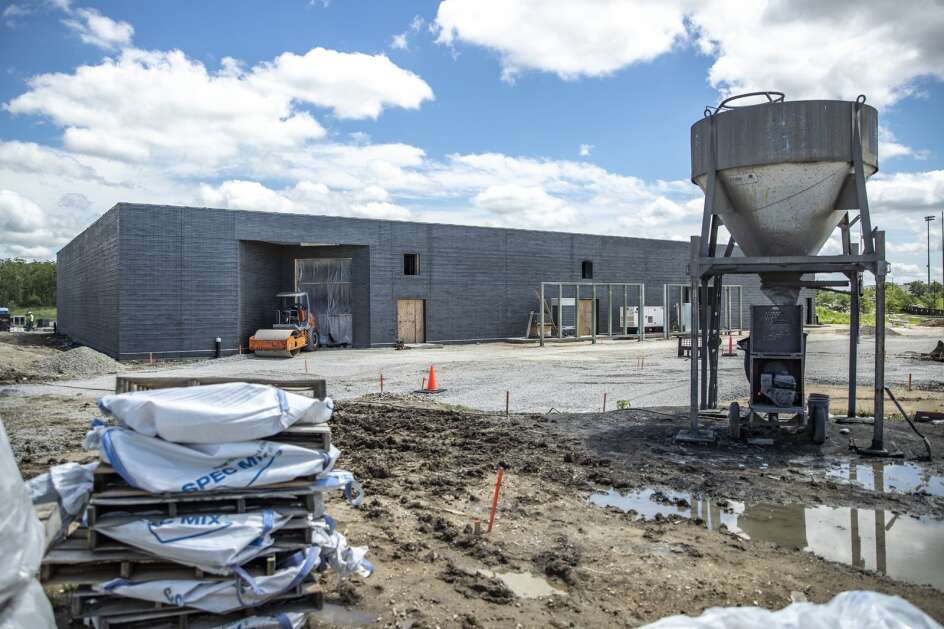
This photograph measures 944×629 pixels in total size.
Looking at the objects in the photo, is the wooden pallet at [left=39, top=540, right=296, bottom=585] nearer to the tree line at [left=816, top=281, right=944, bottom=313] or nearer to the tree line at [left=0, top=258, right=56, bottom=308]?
the tree line at [left=816, top=281, right=944, bottom=313]

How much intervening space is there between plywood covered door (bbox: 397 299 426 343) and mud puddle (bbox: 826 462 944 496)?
85.3 ft

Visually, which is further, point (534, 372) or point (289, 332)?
point (289, 332)

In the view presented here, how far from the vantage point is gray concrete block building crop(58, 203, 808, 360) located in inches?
1045

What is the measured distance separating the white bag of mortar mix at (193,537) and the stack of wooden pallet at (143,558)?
0.07 m

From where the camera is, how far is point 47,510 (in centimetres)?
653

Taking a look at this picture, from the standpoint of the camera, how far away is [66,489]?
3982mm

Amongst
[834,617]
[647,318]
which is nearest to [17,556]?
[834,617]

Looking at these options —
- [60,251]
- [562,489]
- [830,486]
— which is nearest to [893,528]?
[830,486]

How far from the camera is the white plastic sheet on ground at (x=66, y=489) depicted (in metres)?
3.93

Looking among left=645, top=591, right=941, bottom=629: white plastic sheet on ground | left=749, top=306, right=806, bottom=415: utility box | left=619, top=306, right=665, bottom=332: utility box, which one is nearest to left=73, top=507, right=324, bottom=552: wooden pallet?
left=645, top=591, right=941, bottom=629: white plastic sheet on ground

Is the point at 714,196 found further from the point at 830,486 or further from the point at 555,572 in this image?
the point at 555,572

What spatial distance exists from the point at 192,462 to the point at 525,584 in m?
2.76

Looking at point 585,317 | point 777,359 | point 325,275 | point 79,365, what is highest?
point 325,275

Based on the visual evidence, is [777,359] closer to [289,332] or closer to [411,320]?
[289,332]
